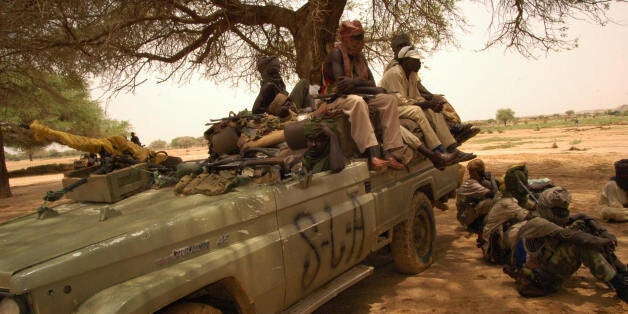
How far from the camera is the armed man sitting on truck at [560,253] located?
13.3ft

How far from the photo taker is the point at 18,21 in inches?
298

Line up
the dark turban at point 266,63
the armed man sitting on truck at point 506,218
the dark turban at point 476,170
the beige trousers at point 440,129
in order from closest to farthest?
the armed man sitting on truck at point 506,218, the beige trousers at point 440,129, the dark turban at point 266,63, the dark turban at point 476,170

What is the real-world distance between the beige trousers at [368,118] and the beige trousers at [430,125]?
44 centimetres

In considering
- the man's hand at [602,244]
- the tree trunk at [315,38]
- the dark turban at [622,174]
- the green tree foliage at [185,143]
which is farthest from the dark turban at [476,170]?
the green tree foliage at [185,143]

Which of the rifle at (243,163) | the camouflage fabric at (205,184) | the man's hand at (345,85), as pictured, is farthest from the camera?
the man's hand at (345,85)

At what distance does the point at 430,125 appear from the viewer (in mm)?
5340

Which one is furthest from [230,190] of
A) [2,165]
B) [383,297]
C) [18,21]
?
[2,165]

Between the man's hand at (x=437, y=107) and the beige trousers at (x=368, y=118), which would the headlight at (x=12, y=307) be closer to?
the beige trousers at (x=368, y=118)

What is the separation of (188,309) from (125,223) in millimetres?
631

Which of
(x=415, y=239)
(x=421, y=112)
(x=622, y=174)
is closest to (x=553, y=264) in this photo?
(x=415, y=239)

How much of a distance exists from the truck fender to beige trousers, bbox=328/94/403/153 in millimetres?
2052

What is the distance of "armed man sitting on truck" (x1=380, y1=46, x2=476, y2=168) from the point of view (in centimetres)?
508

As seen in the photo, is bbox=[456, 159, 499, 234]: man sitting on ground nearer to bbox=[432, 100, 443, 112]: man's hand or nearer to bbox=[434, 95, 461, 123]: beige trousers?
bbox=[434, 95, 461, 123]: beige trousers

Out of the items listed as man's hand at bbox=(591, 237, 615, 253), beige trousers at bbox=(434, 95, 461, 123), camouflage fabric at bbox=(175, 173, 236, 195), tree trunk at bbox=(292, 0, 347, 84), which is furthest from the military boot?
tree trunk at bbox=(292, 0, 347, 84)
